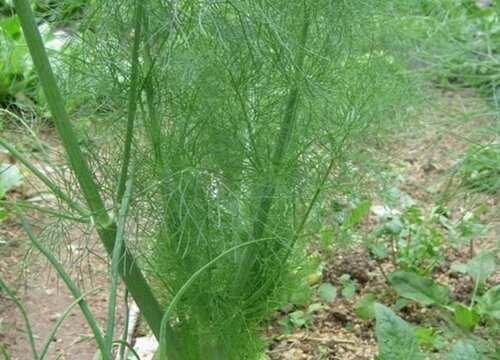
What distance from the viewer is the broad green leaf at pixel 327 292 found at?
235 cm

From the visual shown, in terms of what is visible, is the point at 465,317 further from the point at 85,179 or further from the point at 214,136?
the point at 85,179

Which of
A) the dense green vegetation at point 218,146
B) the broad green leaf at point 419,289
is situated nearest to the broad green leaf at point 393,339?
the dense green vegetation at point 218,146

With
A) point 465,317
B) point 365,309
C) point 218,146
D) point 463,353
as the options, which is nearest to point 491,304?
point 465,317

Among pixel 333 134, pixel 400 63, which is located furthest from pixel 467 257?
pixel 333 134

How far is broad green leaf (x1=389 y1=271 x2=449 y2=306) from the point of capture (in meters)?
2.16

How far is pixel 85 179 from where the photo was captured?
1.46 meters

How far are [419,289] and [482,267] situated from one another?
0.63 feet

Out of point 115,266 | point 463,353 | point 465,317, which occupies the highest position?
point 115,266

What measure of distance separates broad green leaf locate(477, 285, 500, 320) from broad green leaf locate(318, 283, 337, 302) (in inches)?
16.8

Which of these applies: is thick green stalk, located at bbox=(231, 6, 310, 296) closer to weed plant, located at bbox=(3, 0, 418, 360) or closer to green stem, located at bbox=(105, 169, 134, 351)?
weed plant, located at bbox=(3, 0, 418, 360)

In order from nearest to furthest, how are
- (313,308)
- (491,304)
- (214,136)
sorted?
(214,136)
(491,304)
(313,308)

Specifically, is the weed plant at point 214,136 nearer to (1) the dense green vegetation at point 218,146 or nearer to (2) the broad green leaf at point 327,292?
(1) the dense green vegetation at point 218,146

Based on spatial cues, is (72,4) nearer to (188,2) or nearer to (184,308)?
(188,2)

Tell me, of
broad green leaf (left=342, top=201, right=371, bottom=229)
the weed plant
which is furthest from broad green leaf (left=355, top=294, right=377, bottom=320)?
the weed plant
